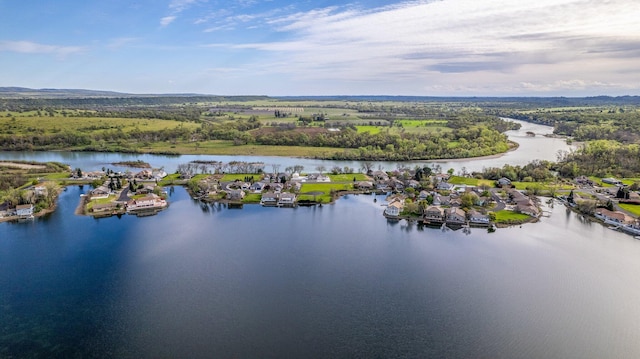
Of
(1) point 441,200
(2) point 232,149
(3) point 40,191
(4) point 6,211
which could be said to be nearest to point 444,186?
(1) point 441,200

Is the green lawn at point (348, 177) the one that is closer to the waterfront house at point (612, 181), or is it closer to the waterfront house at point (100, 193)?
the waterfront house at point (100, 193)

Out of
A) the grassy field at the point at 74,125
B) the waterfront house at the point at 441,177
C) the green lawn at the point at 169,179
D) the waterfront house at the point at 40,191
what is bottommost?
the waterfront house at the point at 441,177

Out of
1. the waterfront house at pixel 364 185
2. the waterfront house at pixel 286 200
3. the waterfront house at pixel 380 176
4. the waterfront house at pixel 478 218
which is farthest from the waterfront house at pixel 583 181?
the waterfront house at pixel 286 200

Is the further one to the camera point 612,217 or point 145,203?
point 145,203

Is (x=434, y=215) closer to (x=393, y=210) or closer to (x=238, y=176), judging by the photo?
(x=393, y=210)

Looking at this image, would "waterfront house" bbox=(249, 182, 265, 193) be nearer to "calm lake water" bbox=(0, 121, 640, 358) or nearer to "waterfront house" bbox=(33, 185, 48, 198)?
"calm lake water" bbox=(0, 121, 640, 358)

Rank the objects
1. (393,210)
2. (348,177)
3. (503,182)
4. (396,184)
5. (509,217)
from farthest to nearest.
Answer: (348,177), (503,182), (396,184), (393,210), (509,217)
